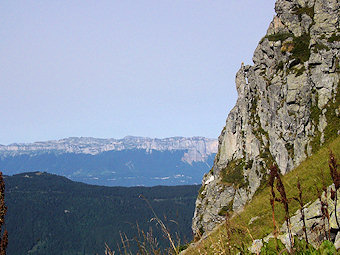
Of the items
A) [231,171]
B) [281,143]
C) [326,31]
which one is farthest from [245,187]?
[326,31]

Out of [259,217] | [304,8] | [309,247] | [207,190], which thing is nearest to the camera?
[309,247]

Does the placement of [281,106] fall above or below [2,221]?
above

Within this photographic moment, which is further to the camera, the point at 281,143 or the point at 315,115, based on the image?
the point at 281,143

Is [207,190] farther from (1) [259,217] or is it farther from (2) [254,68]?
(1) [259,217]

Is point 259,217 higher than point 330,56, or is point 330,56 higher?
point 330,56

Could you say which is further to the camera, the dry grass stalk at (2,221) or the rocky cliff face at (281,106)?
the rocky cliff face at (281,106)

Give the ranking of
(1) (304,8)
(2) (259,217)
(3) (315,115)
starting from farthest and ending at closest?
1. (1) (304,8)
2. (3) (315,115)
3. (2) (259,217)

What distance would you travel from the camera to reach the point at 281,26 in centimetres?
5369

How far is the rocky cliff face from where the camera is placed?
40750mm

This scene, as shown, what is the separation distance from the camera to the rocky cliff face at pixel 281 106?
134ft

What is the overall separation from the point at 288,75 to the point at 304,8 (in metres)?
13.0

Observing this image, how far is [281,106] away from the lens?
46.2 metres

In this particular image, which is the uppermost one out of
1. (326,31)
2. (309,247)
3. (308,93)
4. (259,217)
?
(326,31)

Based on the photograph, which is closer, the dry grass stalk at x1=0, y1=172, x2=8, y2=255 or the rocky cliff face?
the dry grass stalk at x1=0, y1=172, x2=8, y2=255
